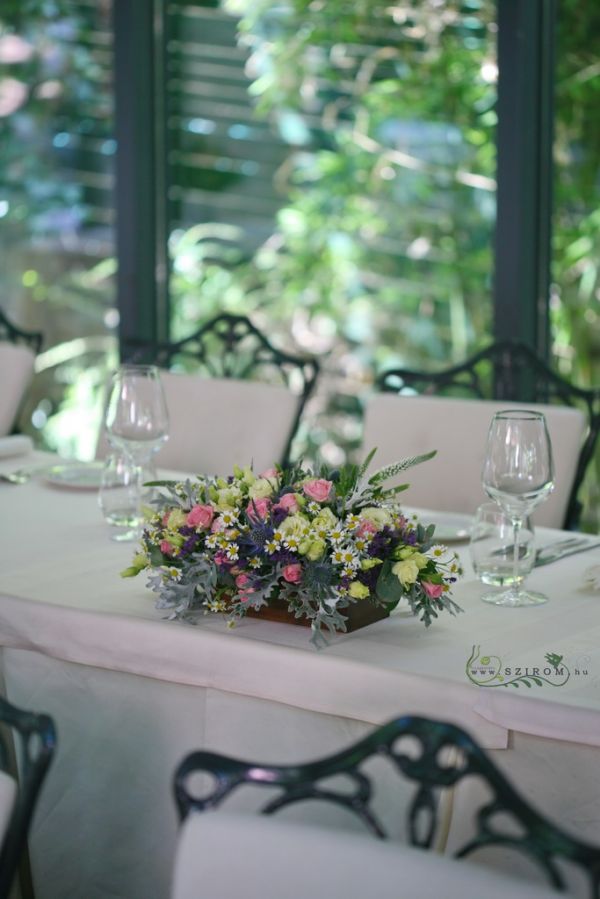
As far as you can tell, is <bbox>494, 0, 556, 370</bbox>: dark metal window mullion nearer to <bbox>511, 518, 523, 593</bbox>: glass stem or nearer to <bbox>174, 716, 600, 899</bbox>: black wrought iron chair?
<bbox>511, 518, 523, 593</bbox>: glass stem

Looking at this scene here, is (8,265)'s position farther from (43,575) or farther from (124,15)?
(43,575)

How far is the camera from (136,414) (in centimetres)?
229

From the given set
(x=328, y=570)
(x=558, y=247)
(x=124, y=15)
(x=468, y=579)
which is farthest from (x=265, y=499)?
(x=124, y=15)

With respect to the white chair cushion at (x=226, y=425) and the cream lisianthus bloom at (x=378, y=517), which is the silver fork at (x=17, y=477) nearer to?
the white chair cushion at (x=226, y=425)

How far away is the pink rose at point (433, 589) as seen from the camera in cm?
168

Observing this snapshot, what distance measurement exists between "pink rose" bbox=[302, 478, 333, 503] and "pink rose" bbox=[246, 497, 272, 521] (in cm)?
5

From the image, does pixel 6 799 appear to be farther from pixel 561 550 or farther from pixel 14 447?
pixel 14 447

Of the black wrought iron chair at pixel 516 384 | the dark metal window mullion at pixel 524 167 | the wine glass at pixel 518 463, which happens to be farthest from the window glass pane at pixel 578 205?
the wine glass at pixel 518 463

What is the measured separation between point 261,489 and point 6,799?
23.8 inches

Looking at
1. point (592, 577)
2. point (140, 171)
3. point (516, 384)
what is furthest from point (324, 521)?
point (140, 171)

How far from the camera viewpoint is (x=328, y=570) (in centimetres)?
166

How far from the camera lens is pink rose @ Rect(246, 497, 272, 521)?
1.70 m

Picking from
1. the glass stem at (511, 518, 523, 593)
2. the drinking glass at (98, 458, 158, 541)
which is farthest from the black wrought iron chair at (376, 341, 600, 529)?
the drinking glass at (98, 458, 158, 541)

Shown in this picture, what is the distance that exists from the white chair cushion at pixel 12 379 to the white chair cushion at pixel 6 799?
7.54 feet
